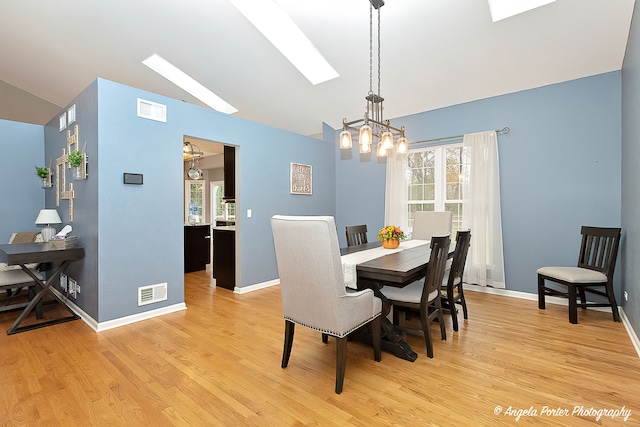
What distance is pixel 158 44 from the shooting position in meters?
3.92

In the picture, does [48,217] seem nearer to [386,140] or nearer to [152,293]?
[152,293]

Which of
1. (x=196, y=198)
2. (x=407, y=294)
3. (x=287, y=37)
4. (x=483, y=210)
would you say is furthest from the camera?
(x=196, y=198)

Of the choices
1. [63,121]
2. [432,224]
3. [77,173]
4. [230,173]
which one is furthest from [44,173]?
[432,224]

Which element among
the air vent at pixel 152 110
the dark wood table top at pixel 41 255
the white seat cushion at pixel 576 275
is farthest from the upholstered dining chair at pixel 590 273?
the dark wood table top at pixel 41 255

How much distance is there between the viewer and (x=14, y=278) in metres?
3.23

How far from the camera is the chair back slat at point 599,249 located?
10.3 ft

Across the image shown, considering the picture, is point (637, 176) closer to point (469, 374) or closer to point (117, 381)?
point (469, 374)

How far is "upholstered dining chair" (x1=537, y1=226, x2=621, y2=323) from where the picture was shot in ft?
Result: 10.2

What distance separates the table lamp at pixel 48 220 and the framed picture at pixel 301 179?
3109 mm

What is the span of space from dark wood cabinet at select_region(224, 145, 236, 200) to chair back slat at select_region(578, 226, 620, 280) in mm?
4416

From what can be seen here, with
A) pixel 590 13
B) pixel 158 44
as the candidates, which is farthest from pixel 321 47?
pixel 590 13

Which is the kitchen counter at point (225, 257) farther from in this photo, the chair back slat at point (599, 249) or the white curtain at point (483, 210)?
the chair back slat at point (599, 249)

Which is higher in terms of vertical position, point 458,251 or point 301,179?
point 301,179

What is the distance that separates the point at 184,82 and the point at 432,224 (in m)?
4.31
